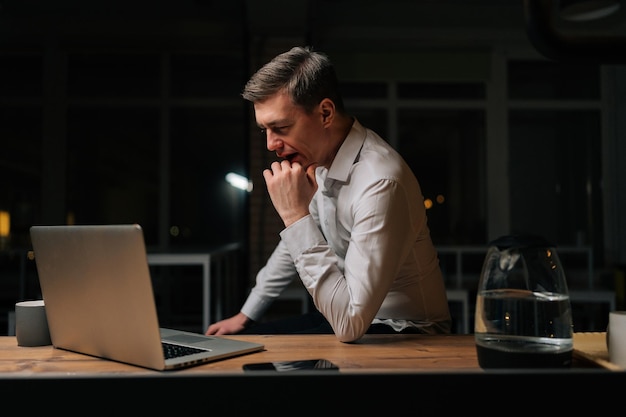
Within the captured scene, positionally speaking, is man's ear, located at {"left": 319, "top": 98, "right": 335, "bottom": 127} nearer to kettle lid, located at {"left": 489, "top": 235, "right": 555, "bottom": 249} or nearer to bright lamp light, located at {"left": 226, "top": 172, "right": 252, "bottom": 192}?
kettle lid, located at {"left": 489, "top": 235, "right": 555, "bottom": 249}

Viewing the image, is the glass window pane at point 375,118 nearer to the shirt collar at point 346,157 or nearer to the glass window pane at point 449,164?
the glass window pane at point 449,164

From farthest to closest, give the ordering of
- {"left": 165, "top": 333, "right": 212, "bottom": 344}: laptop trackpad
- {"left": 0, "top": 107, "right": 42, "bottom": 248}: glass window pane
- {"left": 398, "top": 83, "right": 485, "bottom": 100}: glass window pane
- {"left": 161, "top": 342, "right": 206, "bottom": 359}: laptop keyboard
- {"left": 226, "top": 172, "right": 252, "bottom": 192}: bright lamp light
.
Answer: {"left": 398, "top": 83, "right": 485, "bottom": 100}: glass window pane → {"left": 0, "top": 107, "right": 42, "bottom": 248}: glass window pane → {"left": 226, "top": 172, "right": 252, "bottom": 192}: bright lamp light → {"left": 165, "top": 333, "right": 212, "bottom": 344}: laptop trackpad → {"left": 161, "top": 342, "right": 206, "bottom": 359}: laptop keyboard

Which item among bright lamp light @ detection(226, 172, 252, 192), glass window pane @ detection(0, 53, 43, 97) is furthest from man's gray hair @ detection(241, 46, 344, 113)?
glass window pane @ detection(0, 53, 43, 97)

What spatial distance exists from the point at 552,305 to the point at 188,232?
18.2 ft

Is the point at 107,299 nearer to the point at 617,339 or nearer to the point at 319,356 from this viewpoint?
the point at 319,356

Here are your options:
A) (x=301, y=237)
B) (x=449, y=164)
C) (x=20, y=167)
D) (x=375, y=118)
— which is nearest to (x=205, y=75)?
(x=375, y=118)

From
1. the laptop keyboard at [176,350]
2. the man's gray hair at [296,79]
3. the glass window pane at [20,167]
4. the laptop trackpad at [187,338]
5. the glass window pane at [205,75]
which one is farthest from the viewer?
the glass window pane at [205,75]

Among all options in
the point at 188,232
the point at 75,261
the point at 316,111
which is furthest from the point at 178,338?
the point at 188,232

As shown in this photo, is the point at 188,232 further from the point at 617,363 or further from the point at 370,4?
the point at 617,363

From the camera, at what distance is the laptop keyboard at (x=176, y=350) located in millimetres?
820

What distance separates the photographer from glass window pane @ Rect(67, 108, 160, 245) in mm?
5742

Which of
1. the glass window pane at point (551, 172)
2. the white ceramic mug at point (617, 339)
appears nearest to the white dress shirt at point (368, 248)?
the white ceramic mug at point (617, 339)

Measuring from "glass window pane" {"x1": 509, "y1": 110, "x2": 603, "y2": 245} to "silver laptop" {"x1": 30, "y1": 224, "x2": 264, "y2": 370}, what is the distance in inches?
210

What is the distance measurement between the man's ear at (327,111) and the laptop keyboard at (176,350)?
656 mm
